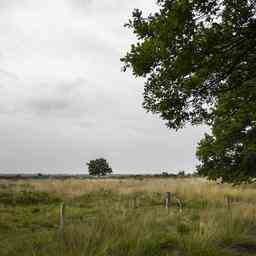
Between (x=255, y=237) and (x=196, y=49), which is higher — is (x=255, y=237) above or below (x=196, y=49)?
below

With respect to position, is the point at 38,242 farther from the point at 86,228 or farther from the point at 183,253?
the point at 183,253

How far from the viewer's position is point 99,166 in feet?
307

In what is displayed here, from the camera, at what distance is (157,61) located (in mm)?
7645

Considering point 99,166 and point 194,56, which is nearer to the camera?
point 194,56

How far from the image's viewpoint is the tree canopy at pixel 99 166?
306ft

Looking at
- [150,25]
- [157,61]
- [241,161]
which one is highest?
[150,25]

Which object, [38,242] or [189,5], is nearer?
[189,5]

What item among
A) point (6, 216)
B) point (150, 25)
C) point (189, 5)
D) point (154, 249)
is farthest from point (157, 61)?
point (6, 216)

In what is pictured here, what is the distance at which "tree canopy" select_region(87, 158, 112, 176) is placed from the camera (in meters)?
93.3

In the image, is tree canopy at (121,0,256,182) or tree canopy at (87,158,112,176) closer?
tree canopy at (121,0,256,182)

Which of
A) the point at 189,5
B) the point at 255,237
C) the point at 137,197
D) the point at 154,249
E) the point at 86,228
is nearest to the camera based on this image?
the point at 189,5

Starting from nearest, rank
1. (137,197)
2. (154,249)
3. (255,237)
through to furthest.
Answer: (154,249) → (255,237) → (137,197)

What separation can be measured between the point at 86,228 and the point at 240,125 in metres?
9.93

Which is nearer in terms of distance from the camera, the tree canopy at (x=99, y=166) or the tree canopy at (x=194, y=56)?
the tree canopy at (x=194, y=56)
